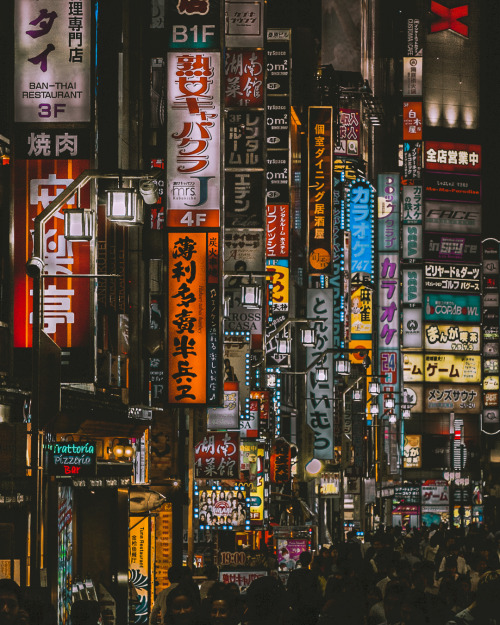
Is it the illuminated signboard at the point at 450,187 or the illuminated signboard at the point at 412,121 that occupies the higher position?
the illuminated signboard at the point at 412,121

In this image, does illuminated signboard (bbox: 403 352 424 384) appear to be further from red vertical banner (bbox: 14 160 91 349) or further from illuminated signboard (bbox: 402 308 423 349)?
red vertical banner (bbox: 14 160 91 349)

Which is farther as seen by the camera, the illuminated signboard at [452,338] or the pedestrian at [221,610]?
the illuminated signboard at [452,338]

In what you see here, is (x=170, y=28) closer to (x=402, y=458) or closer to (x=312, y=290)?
(x=312, y=290)

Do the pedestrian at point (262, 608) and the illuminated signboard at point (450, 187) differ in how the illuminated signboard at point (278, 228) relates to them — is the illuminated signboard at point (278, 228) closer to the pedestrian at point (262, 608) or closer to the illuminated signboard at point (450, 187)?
the pedestrian at point (262, 608)

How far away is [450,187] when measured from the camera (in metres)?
78.8

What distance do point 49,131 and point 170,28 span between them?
13.2 ft

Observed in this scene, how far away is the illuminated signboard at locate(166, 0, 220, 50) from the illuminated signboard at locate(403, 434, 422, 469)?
5455 cm

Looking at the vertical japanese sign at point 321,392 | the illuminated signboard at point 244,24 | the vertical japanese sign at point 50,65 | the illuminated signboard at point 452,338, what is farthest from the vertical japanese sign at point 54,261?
the illuminated signboard at point 452,338

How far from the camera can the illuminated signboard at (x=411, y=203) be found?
230 ft

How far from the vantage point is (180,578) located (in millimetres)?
14891

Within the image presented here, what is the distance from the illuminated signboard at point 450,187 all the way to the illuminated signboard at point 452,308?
22.4 ft

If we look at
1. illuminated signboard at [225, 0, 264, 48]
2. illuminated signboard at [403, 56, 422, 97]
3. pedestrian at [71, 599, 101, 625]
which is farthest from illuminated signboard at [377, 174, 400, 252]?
pedestrian at [71, 599, 101, 625]

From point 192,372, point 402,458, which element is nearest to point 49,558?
point 192,372

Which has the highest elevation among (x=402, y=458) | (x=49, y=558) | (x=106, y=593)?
(x=49, y=558)
